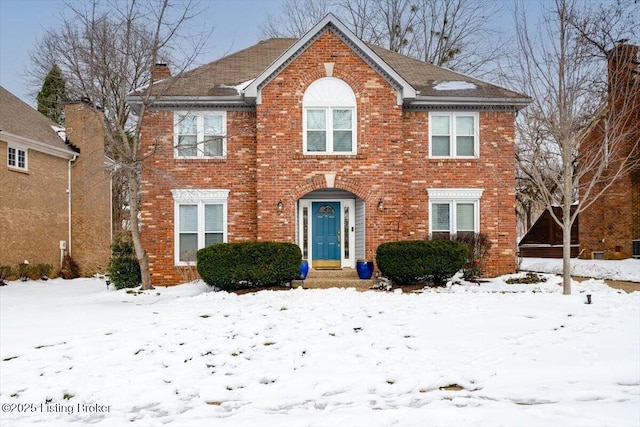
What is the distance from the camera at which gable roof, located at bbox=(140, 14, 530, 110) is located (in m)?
16.0

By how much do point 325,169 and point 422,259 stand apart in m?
4.10

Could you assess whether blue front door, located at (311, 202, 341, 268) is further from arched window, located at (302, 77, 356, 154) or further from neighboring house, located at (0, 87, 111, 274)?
neighboring house, located at (0, 87, 111, 274)

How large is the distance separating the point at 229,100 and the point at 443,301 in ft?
30.2

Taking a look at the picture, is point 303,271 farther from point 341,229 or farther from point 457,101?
point 457,101

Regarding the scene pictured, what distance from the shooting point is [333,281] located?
15.0m

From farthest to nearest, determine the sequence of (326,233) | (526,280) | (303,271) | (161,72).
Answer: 1. (161,72)
2. (326,233)
3. (526,280)
4. (303,271)

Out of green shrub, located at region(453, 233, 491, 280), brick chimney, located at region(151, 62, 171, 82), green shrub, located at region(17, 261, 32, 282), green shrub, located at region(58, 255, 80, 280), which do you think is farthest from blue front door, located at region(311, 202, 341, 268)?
green shrub, located at region(58, 255, 80, 280)

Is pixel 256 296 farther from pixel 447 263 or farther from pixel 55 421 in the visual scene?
pixel 55 421

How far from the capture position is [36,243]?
21.9 m

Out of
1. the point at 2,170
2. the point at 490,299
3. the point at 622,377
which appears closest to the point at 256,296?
the point at 490,299

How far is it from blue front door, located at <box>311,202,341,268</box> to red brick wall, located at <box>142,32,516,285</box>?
1.32 meters

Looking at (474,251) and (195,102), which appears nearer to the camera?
(474,251)

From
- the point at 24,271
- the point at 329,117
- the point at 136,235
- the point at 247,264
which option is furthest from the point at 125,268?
the point at 329,117

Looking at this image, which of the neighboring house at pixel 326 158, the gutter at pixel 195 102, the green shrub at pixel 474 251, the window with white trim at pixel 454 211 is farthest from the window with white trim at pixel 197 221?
the green shrub at pixel 474 251
